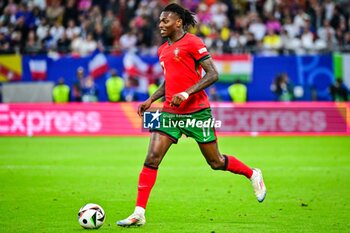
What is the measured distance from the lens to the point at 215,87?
89.0 feet

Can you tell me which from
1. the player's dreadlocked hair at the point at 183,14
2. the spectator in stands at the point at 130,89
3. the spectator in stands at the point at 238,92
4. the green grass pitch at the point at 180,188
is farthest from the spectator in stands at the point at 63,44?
the player's dreadlocked hair at the point at 183,14

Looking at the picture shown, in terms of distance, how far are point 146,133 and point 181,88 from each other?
14.8 meters

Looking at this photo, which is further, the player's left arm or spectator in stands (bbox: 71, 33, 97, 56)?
spectator in stands (bbox: 71, 33, 97, 56)

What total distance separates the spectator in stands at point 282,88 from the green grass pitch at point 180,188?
5.64 meters

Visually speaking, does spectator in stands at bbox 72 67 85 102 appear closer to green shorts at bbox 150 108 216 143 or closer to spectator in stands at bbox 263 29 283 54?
spectator in stands at bbox 263 29 283 54

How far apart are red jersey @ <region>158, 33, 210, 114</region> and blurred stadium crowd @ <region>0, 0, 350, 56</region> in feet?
58.7

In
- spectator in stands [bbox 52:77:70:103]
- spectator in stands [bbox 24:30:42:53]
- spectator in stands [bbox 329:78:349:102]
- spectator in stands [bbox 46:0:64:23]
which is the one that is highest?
spectator in stands [bbox 46:0:64:23]

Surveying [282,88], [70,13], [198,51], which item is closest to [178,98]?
[198,51]

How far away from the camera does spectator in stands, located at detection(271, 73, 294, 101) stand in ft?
86.4

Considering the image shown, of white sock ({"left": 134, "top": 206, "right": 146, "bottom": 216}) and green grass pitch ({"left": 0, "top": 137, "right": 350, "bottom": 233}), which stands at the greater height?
white sock ({"left": 134, "top": 206, "right": 146, "bottom": 216})

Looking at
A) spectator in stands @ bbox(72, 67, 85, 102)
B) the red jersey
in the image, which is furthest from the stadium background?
the red jersey

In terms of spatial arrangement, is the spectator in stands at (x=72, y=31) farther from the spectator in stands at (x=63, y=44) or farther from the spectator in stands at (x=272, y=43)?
the spectator in stands at (x=272, y=43)

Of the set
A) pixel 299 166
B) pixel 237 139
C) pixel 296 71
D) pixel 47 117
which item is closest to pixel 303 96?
pixel 296 71

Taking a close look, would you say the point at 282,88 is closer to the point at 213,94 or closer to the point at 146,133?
the point at 213,94
